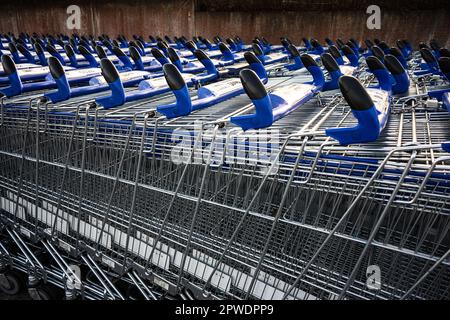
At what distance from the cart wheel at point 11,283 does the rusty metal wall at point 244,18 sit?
9.68 m

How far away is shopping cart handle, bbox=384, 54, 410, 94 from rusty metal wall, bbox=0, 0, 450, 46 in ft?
27.0

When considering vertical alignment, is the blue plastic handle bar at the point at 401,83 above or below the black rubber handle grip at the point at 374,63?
below

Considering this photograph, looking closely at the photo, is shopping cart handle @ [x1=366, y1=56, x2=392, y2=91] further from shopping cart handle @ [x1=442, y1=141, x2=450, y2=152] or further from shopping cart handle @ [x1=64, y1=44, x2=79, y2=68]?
shopping cart handle @ [x1=64, y1=44, x2=79, y2=68]

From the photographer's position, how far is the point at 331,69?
7.41ft

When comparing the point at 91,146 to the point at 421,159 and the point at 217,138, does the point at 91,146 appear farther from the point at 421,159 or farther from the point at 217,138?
the point at 421,159

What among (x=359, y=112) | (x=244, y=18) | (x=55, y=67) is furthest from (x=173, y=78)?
(x=244, y=18)

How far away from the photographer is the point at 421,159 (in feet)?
3.89

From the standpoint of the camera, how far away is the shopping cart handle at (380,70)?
6.66 ft

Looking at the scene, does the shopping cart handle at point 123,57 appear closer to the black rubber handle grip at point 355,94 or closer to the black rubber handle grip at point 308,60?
the black rubber handle grip at point 308,60

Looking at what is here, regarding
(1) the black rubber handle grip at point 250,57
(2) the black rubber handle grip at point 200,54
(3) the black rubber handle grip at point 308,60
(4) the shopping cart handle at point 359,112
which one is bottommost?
(4) the shopping cart handle at point 359,112

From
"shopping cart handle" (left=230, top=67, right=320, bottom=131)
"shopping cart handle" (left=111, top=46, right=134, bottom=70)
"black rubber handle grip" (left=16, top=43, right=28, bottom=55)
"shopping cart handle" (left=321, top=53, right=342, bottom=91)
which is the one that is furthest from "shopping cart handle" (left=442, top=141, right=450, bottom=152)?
"black rubber handle grip" (left=16, top=43, right=28, bottom=55)

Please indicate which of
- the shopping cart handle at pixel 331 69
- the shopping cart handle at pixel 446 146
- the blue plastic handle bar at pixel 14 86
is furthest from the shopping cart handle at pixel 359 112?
the blue plastic handle bar at pixel 14 86

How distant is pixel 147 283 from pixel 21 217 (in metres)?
0.87
